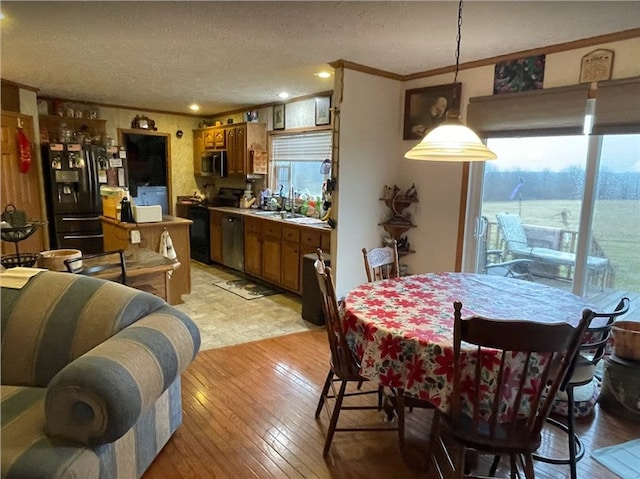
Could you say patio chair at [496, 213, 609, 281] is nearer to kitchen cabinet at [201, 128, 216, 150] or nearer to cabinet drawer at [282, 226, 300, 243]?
cabinet drawer at [282, 226, 300, 243]

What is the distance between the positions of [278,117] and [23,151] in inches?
120

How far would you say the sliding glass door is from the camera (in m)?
2.74

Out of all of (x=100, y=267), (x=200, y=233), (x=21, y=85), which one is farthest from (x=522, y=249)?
(x=21, y=85)

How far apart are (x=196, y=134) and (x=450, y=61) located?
15.1 feet

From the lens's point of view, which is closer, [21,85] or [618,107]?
[618,107]

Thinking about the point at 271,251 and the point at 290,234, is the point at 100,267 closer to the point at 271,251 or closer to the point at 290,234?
the point at 290,234

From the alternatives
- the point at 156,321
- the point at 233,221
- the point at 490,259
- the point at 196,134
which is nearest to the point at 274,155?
the point at 233,221

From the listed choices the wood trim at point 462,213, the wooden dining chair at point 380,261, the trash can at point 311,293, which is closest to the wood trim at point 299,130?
the trash can at point 311,293

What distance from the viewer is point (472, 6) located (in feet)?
7.31

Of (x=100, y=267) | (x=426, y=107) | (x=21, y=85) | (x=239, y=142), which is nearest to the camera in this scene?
(x=100, y=267)

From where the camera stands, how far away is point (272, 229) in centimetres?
472

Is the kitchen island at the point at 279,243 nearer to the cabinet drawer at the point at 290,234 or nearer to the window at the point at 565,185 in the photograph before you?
the cabinet drawer at the point at 290,234

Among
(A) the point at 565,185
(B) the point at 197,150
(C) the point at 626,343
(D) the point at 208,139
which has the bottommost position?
(C) the point at 626,343

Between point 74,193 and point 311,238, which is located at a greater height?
point 74,193
